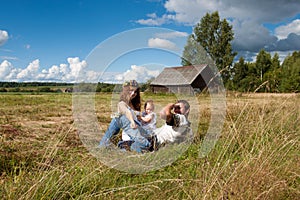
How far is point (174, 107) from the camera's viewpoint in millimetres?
4293

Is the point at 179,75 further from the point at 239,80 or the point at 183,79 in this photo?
the point at 239,80

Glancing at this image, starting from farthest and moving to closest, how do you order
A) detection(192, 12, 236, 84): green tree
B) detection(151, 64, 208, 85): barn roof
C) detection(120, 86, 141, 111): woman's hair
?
detection(192, 12, 236, 84): green tree < detection(120, 86, 141, 111): woman's hair < detection(151, 64, 208, 85): barn roof

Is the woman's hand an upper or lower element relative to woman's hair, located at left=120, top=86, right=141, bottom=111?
lower

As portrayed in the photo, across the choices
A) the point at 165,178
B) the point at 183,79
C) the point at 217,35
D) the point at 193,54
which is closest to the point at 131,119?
the point at 183,79

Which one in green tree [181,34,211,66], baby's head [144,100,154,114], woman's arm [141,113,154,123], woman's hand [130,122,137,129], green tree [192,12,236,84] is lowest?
woman's hand [130,122,137,129]

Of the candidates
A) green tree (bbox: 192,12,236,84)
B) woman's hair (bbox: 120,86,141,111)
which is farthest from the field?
Result: green tree (bbox: 192,12,236,84)

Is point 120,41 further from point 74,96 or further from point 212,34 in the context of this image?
point 212,34

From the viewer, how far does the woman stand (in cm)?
421

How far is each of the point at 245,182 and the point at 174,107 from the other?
6.97ft

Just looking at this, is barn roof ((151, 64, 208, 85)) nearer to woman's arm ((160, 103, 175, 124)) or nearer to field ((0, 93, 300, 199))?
field ((0, 93, 300, 199))

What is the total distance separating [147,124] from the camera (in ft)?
15.2

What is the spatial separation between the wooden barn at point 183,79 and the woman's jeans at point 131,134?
2.49 ft

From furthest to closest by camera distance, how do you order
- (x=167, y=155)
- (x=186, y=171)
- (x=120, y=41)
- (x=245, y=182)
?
(x=167, y=155) < (x=186, y=171) < (x=120, y=41) < (x=245, y=182)

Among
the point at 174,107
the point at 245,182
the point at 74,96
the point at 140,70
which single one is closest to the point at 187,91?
the point at 174,107
